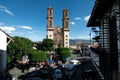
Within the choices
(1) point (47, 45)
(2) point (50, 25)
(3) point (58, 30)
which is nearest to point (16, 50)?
(1) point (47, 45)

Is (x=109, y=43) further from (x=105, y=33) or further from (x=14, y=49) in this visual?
(x=14, y=49)

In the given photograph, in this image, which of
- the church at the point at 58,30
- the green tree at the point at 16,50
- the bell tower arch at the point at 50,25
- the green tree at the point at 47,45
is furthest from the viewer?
the church at the point at 58,30

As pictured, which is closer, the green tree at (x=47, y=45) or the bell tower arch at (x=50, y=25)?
the green tree at (x=47, y=45)

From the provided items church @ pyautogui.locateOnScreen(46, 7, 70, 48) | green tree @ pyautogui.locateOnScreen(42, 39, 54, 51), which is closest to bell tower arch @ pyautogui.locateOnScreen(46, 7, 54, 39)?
church @ pyautogui.locateOnScreen(46, 7, 70, 48)

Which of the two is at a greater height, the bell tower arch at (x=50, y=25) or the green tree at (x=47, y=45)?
the bell tower arch at (x=50, y=25)

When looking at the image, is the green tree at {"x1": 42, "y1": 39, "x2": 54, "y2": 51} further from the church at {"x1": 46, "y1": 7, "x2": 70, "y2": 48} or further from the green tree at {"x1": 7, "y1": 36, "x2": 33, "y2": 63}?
the green tree at {"x1": 7, "y1": 36, "x2": 33, "y2": 63}

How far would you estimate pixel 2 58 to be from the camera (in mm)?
32156

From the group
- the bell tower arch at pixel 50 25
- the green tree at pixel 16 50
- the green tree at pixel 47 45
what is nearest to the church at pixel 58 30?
the bell tower arch at pixel 50 25

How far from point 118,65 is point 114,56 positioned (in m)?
0.51

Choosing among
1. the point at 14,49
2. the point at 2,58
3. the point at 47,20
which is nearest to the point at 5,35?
the point at 2,58

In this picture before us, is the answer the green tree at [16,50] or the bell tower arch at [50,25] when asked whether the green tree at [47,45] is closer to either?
the bell tower arch at [50,25]

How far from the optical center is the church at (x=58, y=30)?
124 meters

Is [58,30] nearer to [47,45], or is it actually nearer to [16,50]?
[47,45]

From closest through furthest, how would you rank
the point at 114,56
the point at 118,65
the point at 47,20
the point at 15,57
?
the point at 118,65 → the point at 114,56 → the point at 15,57 → the point at 47,20
